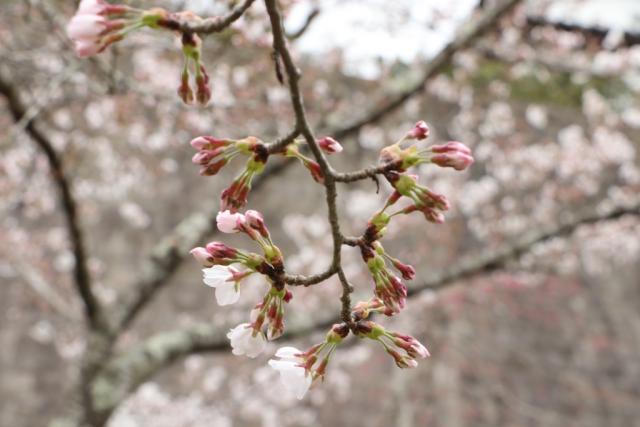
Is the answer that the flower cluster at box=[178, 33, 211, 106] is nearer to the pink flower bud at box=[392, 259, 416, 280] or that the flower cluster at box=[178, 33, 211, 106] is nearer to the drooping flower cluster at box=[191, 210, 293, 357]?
the drooping flower cluster at box=[191, 210, 293, 357]

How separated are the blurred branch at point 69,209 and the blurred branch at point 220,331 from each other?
0.35 metres

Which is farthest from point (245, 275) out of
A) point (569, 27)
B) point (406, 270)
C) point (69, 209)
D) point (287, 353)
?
point (569, 27)

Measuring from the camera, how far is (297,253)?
1178 centimetres

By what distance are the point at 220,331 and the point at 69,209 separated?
1.25 metres

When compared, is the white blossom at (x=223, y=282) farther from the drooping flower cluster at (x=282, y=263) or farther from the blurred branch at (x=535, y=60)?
the blurred branch at (x=535, y=60)

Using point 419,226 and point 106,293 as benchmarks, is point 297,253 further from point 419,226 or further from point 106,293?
point 106,293

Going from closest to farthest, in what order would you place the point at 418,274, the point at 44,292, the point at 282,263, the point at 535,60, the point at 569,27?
the point at 282,263 → the point at 535,60 → the point at 569,27 → the point at 44,292 → the point at 418,274

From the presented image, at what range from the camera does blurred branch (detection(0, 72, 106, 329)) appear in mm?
3047

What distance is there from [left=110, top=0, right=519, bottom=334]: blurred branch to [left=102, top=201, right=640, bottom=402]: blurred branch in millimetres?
260

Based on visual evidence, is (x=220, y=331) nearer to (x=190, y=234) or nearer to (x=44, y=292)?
(x=190, y=234)

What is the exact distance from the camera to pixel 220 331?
3.80 meters

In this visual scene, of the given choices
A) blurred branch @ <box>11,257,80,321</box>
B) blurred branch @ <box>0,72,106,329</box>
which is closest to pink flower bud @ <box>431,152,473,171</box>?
blurred branch @ <box>0,72,106,329</box>

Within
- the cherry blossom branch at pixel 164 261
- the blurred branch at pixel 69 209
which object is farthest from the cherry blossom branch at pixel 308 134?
the cherry blossom branch at pixel 164 261

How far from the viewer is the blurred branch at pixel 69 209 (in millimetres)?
3047
